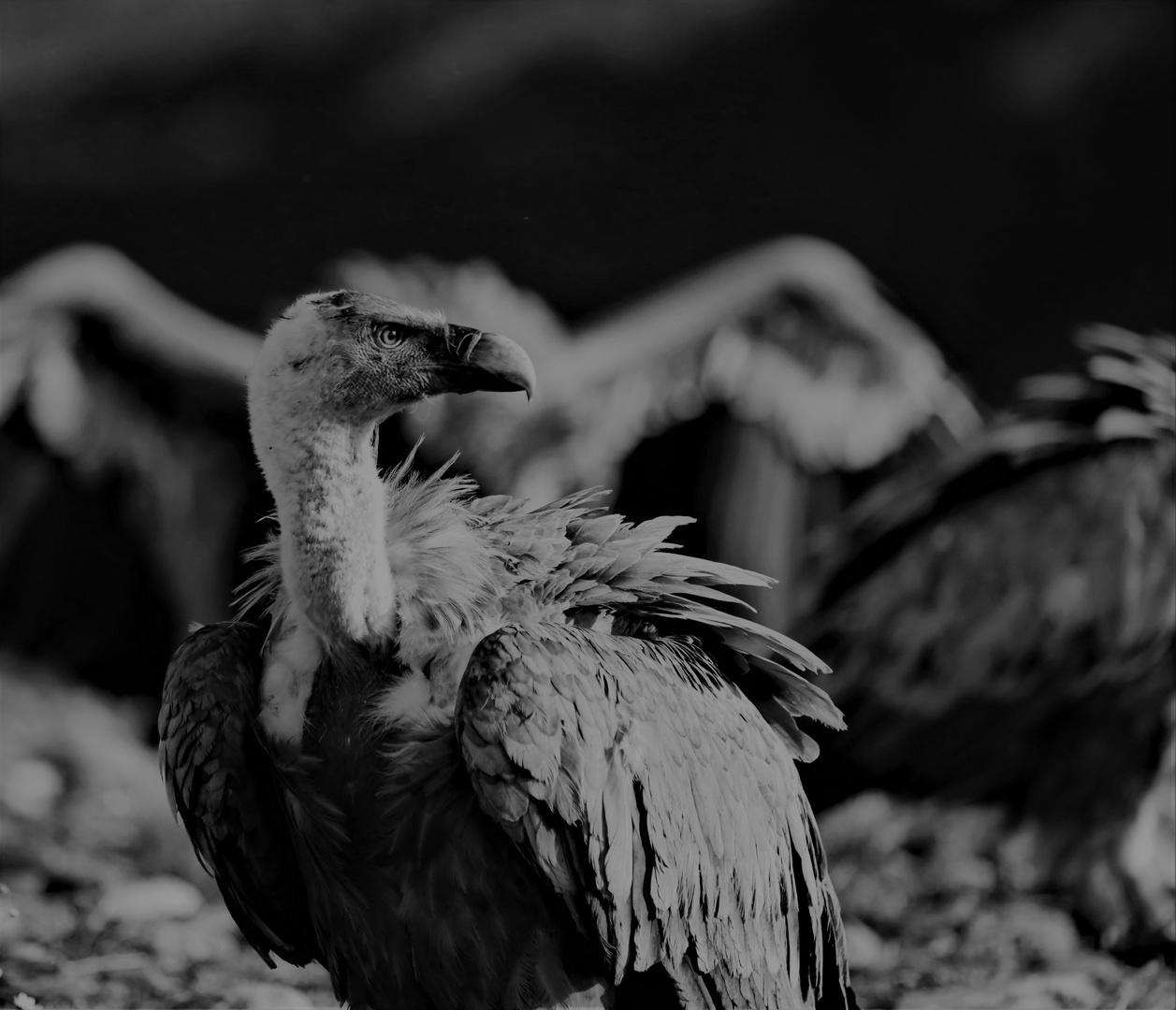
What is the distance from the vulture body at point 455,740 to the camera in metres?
2.46

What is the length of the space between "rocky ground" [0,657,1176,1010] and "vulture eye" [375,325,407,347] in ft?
4.77

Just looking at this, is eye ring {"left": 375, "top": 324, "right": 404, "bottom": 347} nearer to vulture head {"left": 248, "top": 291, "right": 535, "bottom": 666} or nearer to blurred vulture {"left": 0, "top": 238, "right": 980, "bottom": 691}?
vulture head {"left": 248, "top": 291, "right": 535, "bottom": 666}

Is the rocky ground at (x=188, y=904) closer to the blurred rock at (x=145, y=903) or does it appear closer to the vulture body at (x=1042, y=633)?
the blurred rock at (x=145, y=903)

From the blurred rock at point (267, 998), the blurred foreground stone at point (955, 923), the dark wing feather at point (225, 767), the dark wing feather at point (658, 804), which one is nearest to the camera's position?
the dark wing feather at point (658, 804)

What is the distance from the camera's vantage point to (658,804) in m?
2.56

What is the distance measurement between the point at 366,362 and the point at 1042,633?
319cm

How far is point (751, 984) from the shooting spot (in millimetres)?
2748

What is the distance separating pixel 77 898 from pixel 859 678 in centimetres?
255

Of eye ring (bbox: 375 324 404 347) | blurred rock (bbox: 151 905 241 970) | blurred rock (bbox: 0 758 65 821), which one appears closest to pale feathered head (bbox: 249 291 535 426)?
eye ring (bbox: 375 324 404 347)

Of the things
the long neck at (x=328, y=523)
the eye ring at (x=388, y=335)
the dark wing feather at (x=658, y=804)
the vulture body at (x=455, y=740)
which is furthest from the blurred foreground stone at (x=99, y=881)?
the eye ring at (x=388, y=335)

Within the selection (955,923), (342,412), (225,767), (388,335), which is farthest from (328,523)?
(955,923)

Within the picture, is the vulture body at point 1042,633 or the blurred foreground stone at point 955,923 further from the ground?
the vulture body at point 1042,633

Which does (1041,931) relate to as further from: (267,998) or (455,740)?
(455,740)

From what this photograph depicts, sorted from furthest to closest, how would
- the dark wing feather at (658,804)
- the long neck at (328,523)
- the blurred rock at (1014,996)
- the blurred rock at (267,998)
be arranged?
the blurred rock at (1014,996) < the blurred rock at (267,998) < the long neck at (328,523) < the dark wing feather at (658,804)
